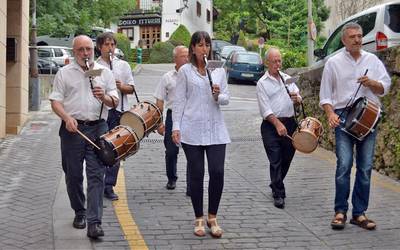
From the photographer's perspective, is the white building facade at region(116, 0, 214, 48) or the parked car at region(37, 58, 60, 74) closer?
the parked car at region(37, 58, 60, 74)

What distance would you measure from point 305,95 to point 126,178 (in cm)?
512

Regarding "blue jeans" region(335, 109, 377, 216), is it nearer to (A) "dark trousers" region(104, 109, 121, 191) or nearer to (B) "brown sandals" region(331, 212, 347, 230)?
(B) "brown sandals" region(331, 212, 347, 230)

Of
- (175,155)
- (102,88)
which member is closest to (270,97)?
(175,155)

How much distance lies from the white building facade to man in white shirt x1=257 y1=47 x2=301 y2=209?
40609 millimetres

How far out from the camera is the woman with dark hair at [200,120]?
5.99 m

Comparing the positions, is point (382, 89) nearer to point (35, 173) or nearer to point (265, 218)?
point (265, 218)

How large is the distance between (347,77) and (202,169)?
170 cm

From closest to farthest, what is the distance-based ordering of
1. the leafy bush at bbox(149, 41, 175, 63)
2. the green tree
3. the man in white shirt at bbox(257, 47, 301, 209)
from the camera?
the man in white shirt at bbox(257, 47, 301, 209)
the green tree
the leafy bush at bbox(149, 41, 175, 63)

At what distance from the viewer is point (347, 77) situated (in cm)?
636

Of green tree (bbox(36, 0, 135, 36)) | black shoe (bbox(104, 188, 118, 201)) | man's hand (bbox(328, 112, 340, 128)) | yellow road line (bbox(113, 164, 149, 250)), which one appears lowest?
yellow road line (bbox(113, 164, 149, 250))

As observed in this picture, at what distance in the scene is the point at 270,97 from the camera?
7.43 m

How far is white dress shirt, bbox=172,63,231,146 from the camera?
19.6 ft

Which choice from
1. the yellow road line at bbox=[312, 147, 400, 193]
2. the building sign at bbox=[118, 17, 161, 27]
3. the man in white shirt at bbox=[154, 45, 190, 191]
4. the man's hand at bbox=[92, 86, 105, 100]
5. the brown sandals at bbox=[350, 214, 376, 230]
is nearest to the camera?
the man's hand at bbox=[92, 86, 105, 100]

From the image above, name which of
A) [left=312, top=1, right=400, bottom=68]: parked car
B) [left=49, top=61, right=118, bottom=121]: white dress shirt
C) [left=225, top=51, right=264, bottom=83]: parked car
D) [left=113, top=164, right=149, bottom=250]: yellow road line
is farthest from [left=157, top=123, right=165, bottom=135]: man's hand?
[left=225, top=51, right=264, bottom=83]: parked car
